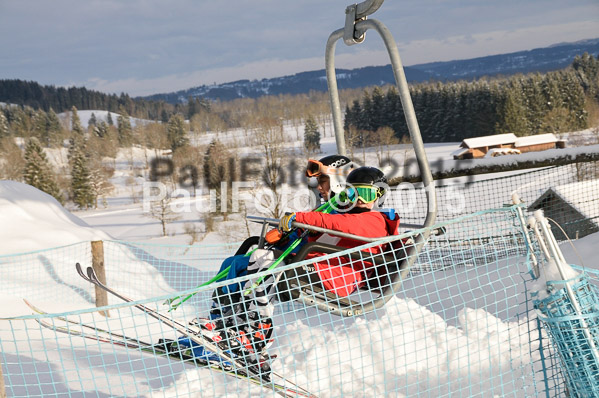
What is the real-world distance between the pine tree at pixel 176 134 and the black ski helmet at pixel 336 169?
6816cm

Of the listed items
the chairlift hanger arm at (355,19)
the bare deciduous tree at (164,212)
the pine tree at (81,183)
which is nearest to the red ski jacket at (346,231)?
the chairlift hanger arm at (355,19)

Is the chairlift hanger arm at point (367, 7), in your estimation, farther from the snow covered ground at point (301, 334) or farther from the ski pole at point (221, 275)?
the snow covered ground at point (301, 334)

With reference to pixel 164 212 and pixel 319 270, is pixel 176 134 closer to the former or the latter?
pixel 164 212

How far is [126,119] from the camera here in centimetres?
8675

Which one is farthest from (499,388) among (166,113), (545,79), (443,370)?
(166,113)

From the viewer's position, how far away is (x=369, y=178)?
9.95 ft

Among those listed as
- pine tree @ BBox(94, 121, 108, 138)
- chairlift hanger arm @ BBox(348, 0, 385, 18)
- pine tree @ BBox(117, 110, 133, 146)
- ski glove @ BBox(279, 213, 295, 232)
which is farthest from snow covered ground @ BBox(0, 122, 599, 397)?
pine tree @ BBox(94, 121, 108, 138)

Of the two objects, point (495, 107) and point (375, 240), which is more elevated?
point (495, 107)

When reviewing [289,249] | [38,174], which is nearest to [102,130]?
[38,174]

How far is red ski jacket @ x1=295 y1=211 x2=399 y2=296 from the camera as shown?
2705 millimetres

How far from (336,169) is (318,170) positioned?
5.7 inches

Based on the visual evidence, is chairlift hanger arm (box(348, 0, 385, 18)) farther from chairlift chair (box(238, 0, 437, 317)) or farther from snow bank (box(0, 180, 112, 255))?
snow bank (box(0, 180, 112, 255))

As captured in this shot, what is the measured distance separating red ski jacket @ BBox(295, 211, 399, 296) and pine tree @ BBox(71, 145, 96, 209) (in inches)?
1993

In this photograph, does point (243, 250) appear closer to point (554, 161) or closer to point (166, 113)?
point (554, 161)
